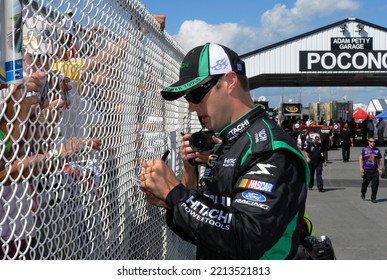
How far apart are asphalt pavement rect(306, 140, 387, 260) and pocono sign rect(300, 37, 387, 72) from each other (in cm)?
1294

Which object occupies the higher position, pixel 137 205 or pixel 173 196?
pixel 173 196

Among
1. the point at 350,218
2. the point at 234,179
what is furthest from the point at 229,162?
the point at 350,218

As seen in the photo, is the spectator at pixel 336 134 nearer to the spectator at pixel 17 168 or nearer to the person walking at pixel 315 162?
the person walking at pixel 315 162

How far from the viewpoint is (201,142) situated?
3012 mm

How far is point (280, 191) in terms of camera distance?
190 cm

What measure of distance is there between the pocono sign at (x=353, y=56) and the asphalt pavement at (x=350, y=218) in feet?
42.5

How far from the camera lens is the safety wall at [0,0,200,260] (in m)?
1.73

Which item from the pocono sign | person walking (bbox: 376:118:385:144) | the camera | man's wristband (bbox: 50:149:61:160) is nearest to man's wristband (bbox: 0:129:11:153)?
man's wristband (bbox: 50:149:61:160)

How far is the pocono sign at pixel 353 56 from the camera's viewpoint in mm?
28219

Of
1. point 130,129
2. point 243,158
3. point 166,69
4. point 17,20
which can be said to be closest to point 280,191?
point 243,158

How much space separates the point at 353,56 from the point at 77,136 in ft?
91.9

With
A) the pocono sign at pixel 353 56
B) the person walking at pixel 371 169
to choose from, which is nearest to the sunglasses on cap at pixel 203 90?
the person walking at pixel 371 169
